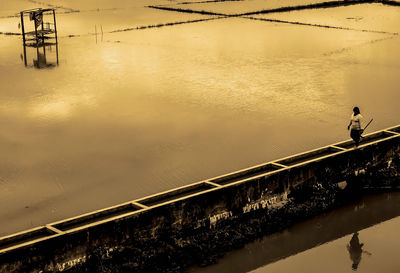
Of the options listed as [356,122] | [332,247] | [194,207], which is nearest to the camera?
[194,207]

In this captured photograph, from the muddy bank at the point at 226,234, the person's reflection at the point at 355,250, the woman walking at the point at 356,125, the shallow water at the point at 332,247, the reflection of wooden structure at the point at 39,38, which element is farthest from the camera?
the reflection of wooden structure at the point at 39,38

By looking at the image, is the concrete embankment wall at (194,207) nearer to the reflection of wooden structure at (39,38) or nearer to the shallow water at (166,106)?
the shallow water at (166,106)

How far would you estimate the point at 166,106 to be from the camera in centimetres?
1453

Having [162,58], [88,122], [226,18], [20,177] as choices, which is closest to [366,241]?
[20,177]

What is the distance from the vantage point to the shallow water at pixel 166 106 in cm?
1076

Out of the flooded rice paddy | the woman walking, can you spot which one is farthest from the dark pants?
the flooded rice paddy

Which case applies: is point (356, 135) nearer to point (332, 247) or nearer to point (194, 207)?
point (332, 247)

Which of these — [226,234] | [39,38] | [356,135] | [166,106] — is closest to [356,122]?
[356,135]

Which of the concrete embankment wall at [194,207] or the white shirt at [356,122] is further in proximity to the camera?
the white shirt at [356,122]

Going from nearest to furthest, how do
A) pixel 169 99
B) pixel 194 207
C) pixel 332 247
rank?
pixel 194 207, pixel 332 247, pixel 169 99

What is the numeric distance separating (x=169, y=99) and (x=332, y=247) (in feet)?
22.1

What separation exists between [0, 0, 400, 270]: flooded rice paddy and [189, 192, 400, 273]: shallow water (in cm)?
192

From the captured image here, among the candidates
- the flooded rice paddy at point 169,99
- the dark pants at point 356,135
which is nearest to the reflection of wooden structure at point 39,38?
the flooded rice paddy at point 169,99

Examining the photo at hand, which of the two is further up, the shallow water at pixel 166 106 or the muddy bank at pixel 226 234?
the shallow water at pixel 166 106
